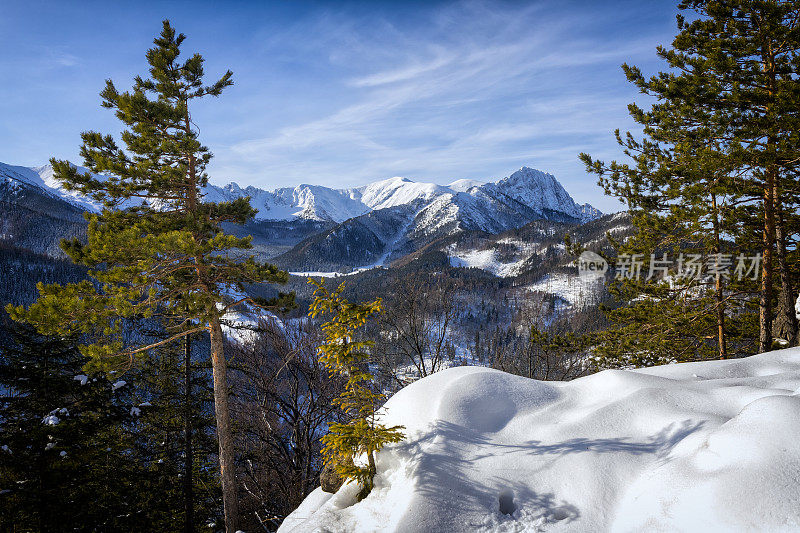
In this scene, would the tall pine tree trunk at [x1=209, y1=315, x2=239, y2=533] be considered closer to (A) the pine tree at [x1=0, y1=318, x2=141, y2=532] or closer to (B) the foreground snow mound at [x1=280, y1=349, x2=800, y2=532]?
(A) the pine tree at [x1=0, y1=318, x2=141, y2=532]

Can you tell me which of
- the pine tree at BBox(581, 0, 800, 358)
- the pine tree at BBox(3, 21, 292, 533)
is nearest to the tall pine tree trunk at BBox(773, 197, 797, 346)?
the pine tree at BBox(581, 0, 800, 358)

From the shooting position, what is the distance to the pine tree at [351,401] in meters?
5.46

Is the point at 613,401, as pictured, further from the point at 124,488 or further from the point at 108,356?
the point at 124,488

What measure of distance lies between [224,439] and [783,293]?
15.5m

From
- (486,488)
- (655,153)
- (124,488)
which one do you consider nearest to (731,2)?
(655,153)

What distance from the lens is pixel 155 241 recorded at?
25.4ft

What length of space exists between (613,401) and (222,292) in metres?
9.47

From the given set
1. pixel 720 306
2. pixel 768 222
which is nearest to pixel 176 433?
pixel 720 306

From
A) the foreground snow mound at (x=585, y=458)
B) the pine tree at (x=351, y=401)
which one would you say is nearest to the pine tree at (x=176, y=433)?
the pine tree at (x=351, y=401)

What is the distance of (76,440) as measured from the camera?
10.1 m

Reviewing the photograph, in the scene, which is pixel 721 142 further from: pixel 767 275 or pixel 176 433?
pixel 176 433

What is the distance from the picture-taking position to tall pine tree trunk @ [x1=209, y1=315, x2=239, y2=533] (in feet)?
32.6

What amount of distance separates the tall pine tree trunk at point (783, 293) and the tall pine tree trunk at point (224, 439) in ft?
48.9

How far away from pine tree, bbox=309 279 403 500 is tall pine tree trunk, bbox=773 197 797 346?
36.3ft
